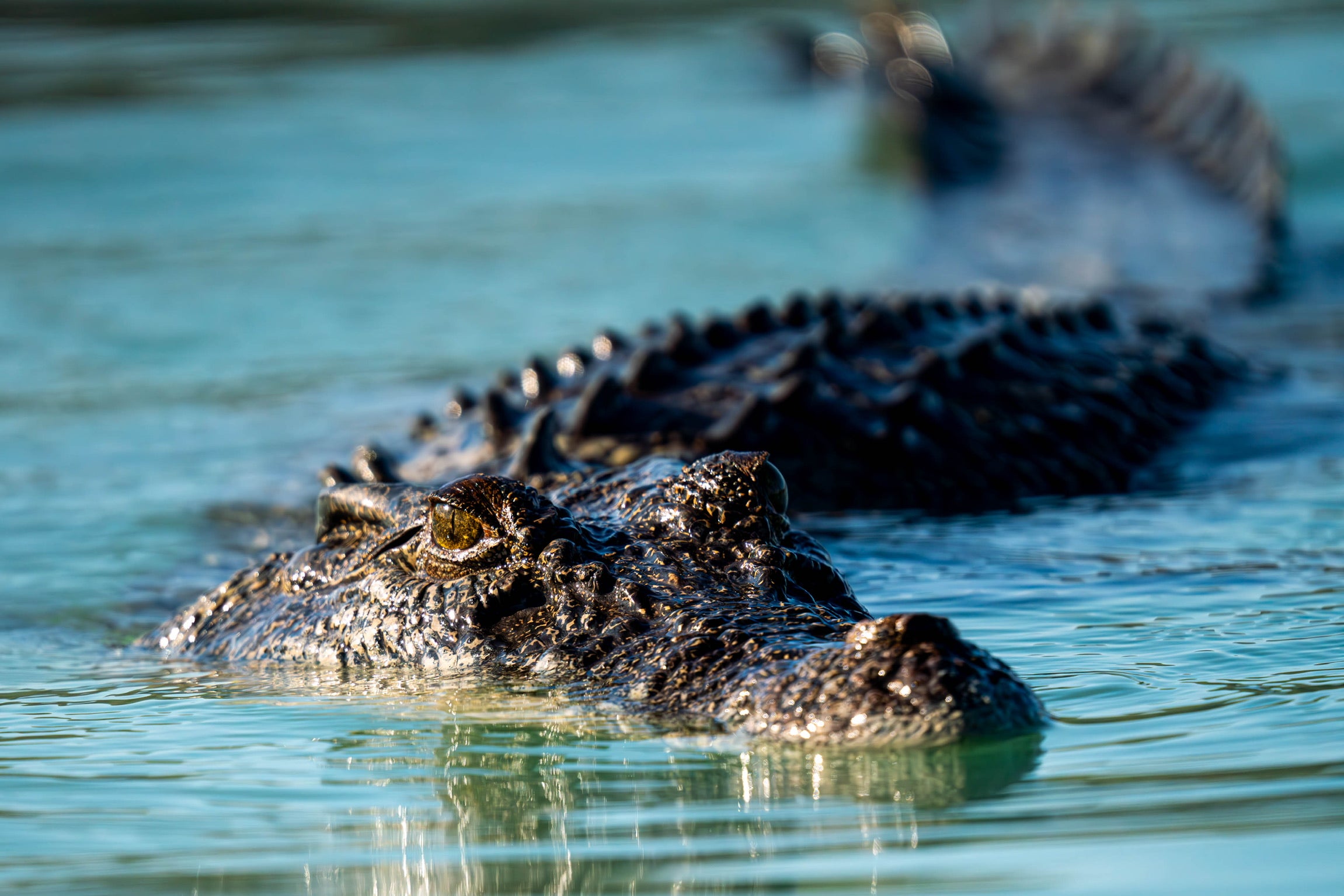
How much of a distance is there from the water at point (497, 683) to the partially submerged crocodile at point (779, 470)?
113 millimetres

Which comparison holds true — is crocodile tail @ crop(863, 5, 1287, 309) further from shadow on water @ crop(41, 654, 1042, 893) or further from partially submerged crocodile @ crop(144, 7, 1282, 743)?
shadow on water @ crop(41, 654, 1042, 893)

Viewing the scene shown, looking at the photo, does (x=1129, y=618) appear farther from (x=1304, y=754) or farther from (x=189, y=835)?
(x=189, y=835)

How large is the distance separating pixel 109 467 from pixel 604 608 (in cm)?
406

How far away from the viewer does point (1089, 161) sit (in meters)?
10.8

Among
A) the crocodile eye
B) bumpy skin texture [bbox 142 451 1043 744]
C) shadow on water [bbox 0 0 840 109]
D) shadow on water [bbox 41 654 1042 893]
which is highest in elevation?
shadow on water [bbox 0 0 840 109]

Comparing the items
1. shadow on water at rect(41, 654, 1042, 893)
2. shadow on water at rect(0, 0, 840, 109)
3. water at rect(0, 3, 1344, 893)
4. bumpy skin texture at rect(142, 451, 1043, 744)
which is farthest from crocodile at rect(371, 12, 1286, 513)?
shadow on water at rect(0, 0, 840, 109)

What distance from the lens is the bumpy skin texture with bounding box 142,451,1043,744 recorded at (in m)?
2.57

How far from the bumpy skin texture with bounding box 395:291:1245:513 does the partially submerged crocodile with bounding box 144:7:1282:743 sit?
10 millimetres

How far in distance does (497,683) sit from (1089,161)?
8.52 metres

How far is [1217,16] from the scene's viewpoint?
18.5 metres

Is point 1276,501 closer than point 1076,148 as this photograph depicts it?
Yes

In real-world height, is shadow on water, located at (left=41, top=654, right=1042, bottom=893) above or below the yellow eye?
below

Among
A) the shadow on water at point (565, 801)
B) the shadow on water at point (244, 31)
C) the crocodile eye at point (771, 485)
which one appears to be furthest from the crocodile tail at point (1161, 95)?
the shadow on water at point (565, 801)

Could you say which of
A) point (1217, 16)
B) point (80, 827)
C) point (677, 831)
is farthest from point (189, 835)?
point (1217, 16)
